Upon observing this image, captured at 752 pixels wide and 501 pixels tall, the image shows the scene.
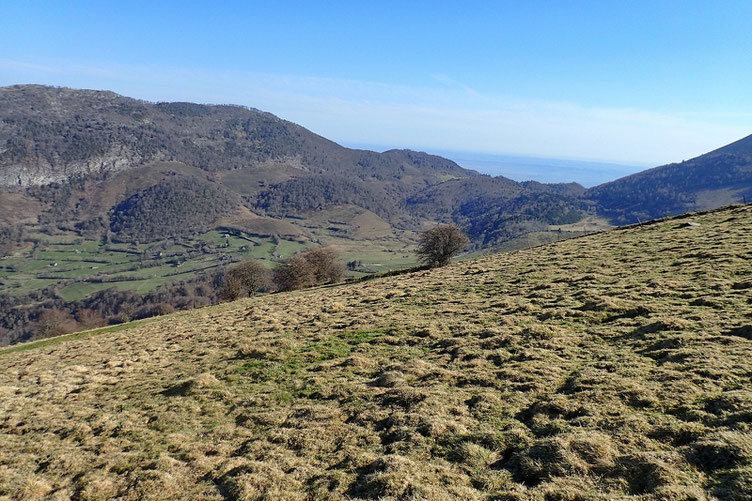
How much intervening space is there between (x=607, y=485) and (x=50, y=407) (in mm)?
21589

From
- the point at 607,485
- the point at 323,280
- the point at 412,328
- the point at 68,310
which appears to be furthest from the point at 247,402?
the point at 68,310

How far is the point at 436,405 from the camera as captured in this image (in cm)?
1211

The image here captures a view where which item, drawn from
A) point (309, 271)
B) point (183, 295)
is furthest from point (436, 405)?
point (183, 295)

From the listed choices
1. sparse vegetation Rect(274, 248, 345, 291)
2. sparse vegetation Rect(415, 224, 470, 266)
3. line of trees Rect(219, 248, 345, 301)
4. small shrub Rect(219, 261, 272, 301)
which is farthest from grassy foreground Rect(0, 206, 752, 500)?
small shrub Rect(219, 261, 272, 301)

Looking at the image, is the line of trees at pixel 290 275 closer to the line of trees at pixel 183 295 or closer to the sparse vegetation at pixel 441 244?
the line of trees at pixel 183 295

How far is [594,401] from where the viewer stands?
35.9 feet

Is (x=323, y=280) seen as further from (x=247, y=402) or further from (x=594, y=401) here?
(x=594, y=401)

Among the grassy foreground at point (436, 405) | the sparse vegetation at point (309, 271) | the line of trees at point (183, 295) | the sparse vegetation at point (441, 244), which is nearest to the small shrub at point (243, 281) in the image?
the line of trees at point (183, 295)

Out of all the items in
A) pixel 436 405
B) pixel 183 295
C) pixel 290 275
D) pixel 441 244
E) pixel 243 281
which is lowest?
pixel 183 295

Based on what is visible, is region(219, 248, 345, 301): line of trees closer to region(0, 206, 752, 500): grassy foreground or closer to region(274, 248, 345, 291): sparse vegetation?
region(274, 248, 345, 291): sparse vegetation

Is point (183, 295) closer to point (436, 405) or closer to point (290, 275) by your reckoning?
point (290, 275)

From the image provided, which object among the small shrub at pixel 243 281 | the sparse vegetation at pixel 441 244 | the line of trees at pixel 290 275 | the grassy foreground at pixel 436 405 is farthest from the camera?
the small shrub at pixel 243 281

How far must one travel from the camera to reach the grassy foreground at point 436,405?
28.3 ft

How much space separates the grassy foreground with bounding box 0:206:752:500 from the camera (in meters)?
8.62
